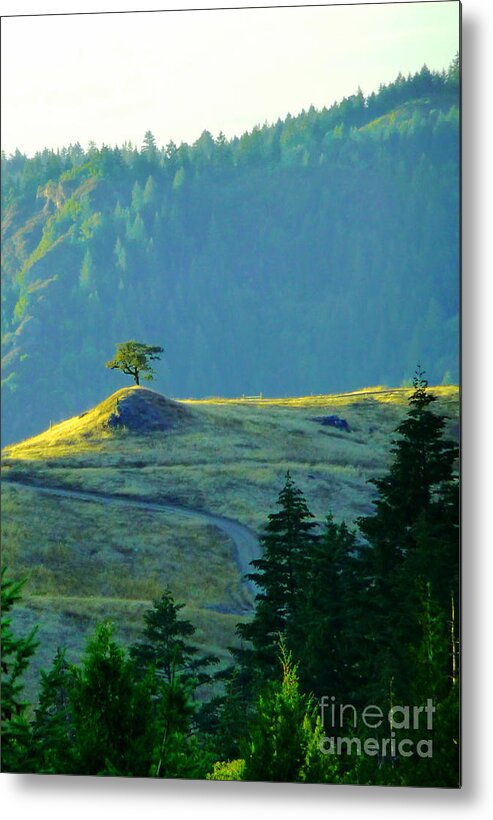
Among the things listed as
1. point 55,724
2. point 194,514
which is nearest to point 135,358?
point 194,514

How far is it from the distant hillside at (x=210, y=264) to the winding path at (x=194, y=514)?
0.45 m

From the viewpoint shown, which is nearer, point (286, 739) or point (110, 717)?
point (286, 739)

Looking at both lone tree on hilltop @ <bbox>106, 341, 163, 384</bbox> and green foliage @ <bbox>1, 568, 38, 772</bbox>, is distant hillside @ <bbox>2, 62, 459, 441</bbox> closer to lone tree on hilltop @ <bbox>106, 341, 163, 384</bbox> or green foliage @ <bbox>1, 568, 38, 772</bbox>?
lone tree on hilltop @ <bbox>106, 341, 163, 384</bbox>

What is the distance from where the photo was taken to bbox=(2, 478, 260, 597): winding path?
9531mm

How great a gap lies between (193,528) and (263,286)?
1.72 metres

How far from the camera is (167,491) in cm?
958

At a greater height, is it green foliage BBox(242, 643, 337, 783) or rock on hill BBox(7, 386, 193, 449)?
rock on hill BBox(7, 386, 193, 449)

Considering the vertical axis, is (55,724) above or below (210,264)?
below

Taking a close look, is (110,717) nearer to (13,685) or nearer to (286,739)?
(13,685)

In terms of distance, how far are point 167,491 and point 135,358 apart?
3.06ft

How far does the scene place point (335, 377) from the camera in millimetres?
9453

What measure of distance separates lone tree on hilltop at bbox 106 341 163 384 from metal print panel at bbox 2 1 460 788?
1.0 inches

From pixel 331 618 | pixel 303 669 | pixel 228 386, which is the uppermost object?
pixel 228 386

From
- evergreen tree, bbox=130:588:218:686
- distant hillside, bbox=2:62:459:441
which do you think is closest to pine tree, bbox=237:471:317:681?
evergreen tree, bbox=130:588:218:686
